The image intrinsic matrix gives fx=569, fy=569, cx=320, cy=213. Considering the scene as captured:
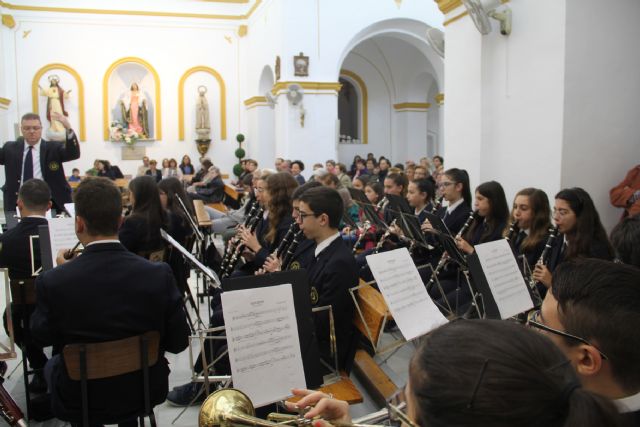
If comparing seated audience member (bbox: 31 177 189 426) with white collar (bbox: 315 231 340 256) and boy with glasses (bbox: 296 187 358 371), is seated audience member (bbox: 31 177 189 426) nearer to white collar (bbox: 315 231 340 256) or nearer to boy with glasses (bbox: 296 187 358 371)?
boy with glasses (bbox: 296 187 358 371)

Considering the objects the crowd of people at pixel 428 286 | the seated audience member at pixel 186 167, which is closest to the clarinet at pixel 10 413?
the crowd of people at pixel 428 286

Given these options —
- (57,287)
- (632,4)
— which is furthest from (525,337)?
(632,4)

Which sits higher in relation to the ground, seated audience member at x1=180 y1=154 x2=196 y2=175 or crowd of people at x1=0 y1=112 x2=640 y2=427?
seated audience member at x1=180 y1=154 x2=196 y2=175

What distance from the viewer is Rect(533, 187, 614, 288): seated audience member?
3.48 metres

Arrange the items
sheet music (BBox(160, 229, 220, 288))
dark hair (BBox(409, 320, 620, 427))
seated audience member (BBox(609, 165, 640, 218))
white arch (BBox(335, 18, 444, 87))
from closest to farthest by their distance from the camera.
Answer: dark hair (BBox(409, 320, 620, 427)), sheet music (BBox(160, 229, 220, 288)), seated audience member (BBox(609, 165, 640, 218)), white arch (BBox(335, 18, 444, 87))

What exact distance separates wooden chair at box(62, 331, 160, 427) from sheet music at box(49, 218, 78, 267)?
1.29 m

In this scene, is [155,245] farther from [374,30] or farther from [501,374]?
[374,30]

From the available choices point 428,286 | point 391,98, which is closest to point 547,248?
point 428,286

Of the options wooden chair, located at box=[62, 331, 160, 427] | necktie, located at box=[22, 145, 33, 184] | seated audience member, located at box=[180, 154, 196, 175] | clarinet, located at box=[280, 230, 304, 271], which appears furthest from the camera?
seated audience member, located at box=[180, 154, 196, 175]

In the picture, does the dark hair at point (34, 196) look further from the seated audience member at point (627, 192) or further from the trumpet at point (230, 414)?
the seated audience member at point (627, 192)

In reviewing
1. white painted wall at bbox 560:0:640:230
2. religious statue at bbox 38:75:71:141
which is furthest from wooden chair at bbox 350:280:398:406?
religious statue at bbox 38:75:71:141

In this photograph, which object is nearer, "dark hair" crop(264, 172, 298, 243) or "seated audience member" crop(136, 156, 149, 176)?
"dark hair" crop(264, 172, 298, 243)

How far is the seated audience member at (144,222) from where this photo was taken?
160 inches

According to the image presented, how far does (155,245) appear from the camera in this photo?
4148 millimetres
